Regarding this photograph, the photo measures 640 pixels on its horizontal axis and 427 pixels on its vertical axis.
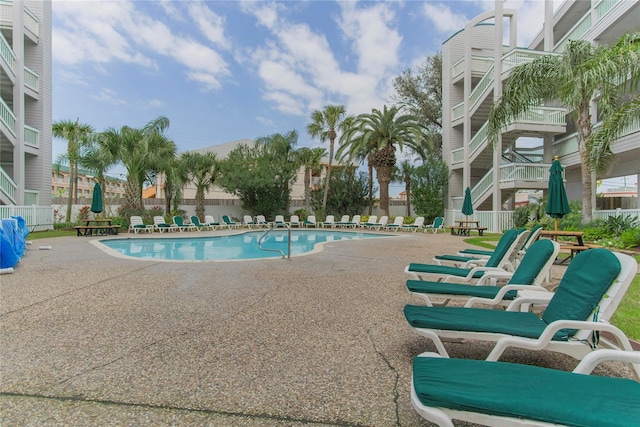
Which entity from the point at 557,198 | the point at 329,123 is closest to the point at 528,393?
the point at 557,198

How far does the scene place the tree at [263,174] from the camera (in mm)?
24297

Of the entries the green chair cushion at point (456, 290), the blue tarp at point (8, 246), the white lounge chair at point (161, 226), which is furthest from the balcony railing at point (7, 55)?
the green chair cushion at point (456, 290)

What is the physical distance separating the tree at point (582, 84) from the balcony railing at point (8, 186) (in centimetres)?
2043

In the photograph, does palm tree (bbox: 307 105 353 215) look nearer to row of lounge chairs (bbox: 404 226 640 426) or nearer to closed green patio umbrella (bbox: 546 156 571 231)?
closed green patio umbrella (bbox: 546 156 571 231)

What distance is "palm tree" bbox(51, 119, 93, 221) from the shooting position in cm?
2162

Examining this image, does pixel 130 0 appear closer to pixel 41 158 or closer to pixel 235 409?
pixel 41 158

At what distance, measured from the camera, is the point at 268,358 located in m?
3.17

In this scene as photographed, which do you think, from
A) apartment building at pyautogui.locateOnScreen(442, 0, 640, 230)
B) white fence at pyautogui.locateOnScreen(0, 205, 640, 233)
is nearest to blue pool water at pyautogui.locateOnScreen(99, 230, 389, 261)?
white fence at pyautogui.locateOnScreen(0, 205, 640, 233)

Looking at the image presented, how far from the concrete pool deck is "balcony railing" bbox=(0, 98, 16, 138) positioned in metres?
13.3

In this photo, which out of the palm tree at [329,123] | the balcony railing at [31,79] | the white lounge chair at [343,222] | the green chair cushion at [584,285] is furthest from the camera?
the palm tree at [329,123]

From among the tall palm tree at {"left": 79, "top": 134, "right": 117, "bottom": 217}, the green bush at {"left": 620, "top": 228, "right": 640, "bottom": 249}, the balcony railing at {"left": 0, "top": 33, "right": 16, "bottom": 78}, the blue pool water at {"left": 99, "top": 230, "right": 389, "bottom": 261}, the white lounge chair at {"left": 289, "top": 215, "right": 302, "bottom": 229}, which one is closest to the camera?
the green bush at {"left": 620, "top": 228, "right": 640, "bottom": 249}

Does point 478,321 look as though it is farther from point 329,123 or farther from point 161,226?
point 329,123

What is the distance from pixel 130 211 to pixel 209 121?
35.0 ft

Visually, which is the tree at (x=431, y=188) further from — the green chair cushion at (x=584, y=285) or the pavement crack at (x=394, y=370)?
the green chair cushion at (x=584, y=285)
